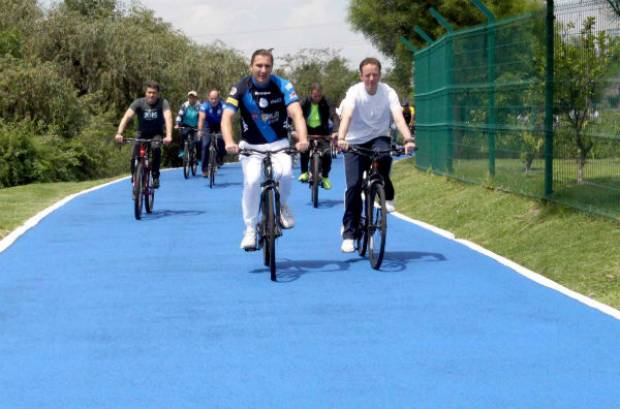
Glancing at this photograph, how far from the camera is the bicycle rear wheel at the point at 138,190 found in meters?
16.3

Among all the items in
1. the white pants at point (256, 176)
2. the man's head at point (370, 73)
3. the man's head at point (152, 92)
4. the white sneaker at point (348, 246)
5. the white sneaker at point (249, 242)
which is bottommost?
the white sneaker at point (348, 246)

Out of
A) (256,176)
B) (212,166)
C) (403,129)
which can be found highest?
(403,129)

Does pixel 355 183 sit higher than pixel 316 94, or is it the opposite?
pixel 316 94

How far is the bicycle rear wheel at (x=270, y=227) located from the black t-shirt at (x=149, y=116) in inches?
272

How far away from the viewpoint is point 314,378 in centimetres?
652

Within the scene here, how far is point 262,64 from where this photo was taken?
35.2ft

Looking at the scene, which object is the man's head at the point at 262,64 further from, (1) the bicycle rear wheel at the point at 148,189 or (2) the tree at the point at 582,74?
(1) the bicycle rear wheel at the point at 148,189

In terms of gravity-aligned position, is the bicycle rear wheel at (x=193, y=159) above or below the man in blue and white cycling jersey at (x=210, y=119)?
below

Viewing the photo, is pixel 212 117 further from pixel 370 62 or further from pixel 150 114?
pixel 370 62

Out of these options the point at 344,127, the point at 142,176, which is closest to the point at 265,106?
the point at 344,127

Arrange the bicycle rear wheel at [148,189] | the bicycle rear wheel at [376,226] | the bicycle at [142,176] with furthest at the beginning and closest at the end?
the bicycle rear wheel at [148,189] → the bicycle at [142,176] → the bicycle rear wheel at [376,226]

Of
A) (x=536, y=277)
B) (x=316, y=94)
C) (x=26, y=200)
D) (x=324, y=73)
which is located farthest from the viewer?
(x=324, y=73)

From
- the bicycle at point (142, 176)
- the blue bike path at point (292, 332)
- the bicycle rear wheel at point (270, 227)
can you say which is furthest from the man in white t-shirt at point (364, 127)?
the bicycle at point (142, 176)

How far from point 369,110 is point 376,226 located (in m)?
1.20
